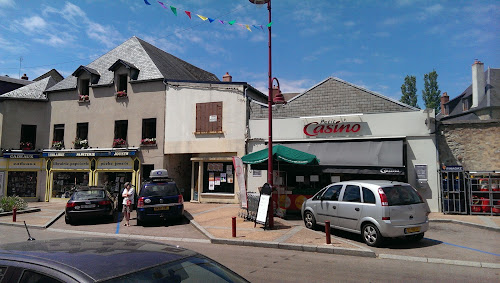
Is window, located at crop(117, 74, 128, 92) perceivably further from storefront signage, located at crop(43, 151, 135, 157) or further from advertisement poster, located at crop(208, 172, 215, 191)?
advertisement poster, located at crop(208, 172, 215, 191)

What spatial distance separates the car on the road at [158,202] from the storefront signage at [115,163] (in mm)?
8139

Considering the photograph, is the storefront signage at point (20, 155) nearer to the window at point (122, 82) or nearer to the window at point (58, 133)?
the window at point (58, 133)

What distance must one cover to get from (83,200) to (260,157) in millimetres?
7572

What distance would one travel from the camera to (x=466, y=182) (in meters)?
13.8

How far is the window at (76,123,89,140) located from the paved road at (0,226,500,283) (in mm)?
17522

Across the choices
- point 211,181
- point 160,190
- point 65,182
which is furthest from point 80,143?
point 160,190

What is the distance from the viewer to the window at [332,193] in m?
Result: 10.4

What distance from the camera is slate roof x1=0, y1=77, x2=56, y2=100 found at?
23625 millimetres

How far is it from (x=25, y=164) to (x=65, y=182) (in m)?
3.12

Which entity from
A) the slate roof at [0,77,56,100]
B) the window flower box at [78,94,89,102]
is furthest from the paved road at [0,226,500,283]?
the slate roof at [0,77,56,100]

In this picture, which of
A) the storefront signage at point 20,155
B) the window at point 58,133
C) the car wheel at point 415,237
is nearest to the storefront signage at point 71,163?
the storefront signage at point 20,155

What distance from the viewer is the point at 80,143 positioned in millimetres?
22469

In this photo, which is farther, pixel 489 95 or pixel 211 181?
pixel 489 95

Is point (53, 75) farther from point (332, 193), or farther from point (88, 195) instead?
point (332, 193)
